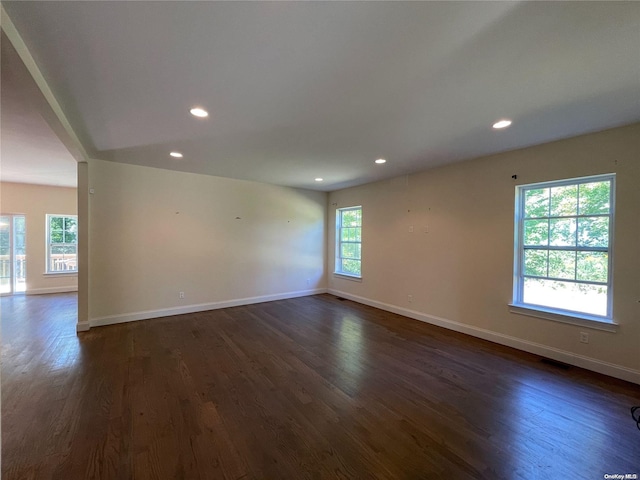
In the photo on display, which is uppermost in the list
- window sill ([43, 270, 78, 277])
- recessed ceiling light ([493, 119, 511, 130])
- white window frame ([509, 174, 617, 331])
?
recessed ceiling light ([493, 119, 511, 130])

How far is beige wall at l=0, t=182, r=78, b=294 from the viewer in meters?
6.17

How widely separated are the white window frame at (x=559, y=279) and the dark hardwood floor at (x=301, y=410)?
553 millimetres

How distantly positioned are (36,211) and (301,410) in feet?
26.7

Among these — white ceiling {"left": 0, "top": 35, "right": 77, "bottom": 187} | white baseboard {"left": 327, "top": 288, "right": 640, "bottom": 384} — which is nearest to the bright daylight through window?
white baseboard {"left": 327, "top": 288, "right": 640, "bottom": 384}

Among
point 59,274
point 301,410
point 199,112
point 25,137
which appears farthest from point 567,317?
point 59,274

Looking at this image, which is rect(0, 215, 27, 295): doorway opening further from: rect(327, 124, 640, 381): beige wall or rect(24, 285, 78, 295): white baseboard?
rect(327, 124, 640, 381): beige wall

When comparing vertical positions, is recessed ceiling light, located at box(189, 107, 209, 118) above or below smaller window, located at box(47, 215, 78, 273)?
above

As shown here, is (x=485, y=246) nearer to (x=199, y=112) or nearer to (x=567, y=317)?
(x=567, y=317)

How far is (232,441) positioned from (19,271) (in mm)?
7903

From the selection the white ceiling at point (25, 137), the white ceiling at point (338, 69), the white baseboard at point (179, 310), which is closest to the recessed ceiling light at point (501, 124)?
the white ceiling at point (338, 69)

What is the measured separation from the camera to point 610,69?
1.82 metres

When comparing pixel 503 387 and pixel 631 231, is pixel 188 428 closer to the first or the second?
pixel 503 387

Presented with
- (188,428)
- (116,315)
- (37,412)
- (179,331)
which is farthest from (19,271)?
(188,428)

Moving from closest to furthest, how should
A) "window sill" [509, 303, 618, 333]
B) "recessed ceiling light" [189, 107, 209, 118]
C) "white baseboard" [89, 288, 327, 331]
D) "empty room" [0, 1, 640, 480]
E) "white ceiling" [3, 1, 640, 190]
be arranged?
1. "white ceiling" [3, 1, 640, 190]
2. "empty room" [0, 1, 640, 480]
3. "recessed ceiling light" [189, 107, 209, 118]
4. "window sill" [509, 303, 618, 333]
5. "white baseboard" [89, 288, 327, 331]
